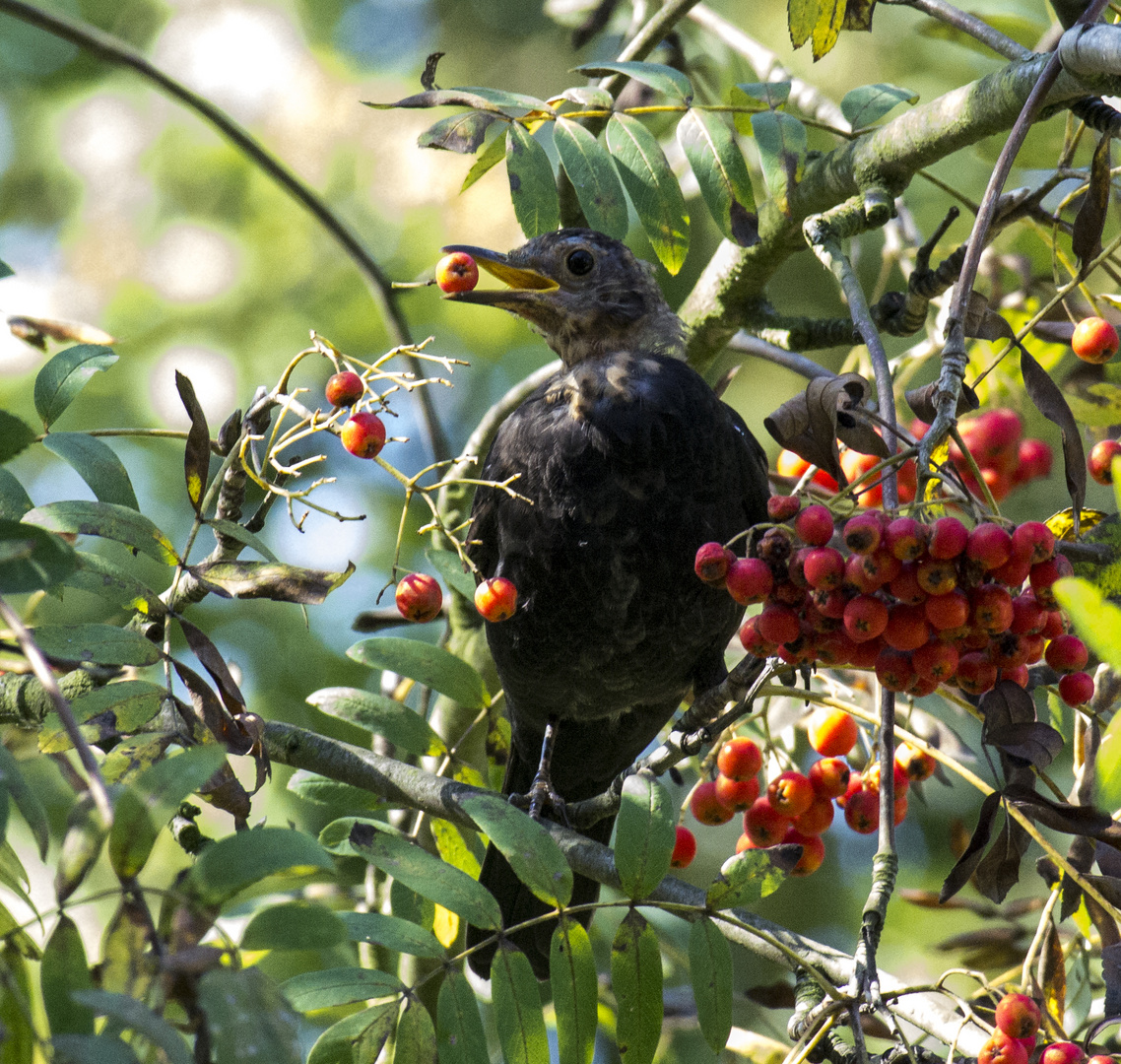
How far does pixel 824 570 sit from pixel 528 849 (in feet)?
1.98

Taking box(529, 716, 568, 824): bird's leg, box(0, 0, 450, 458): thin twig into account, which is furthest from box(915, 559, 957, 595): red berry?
box(0, 0, 450, 458): thin twig

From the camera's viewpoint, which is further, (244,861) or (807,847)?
(807,847)

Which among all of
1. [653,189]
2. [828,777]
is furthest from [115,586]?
[828,777]

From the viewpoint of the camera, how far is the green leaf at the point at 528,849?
1.79m

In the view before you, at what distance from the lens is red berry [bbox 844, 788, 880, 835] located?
275 cm

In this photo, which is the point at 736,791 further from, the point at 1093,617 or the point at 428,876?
the point at 1093,617

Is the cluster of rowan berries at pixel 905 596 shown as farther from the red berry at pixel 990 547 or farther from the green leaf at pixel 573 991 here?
the green leaf at pixel 573 991

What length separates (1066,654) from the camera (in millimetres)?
1848

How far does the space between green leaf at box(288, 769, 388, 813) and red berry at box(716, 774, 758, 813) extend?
0.82 meters

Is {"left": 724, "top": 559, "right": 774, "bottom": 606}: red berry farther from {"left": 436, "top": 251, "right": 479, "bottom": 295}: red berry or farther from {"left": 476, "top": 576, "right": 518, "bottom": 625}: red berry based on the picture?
{"left": 436, "top": 251, "right": 479, "bottom": 295}: red berry

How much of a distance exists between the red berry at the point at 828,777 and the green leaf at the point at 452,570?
Result: 893mm

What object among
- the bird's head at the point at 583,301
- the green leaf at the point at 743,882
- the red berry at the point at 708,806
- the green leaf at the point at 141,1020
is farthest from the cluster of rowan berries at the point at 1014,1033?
the bird's head at the point at 583,301

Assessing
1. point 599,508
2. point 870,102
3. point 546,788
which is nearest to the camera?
point 870,102

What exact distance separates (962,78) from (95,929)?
517 cm
